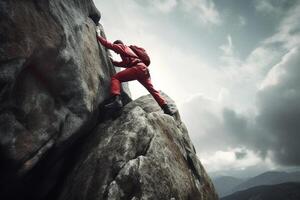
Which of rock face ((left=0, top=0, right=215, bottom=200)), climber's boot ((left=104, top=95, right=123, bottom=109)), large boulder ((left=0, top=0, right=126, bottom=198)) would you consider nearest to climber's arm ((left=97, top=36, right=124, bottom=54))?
rock face ((left=0, top=0, right=215, bottom=200))

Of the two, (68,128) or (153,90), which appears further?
(153,90)

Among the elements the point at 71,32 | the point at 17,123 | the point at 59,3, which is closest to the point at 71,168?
the point at 17,123

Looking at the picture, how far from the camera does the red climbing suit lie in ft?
46.4

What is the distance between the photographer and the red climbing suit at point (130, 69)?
1414 centimetres

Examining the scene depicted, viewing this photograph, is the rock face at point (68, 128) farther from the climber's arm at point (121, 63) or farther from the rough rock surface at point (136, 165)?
the climber's arm at point (121, 63)

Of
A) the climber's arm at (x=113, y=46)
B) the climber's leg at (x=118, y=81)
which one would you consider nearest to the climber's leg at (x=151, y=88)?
the climber's leg at (x=118, y=81)

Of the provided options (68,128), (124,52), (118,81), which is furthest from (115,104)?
(124,52)

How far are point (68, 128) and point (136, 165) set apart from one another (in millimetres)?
3583

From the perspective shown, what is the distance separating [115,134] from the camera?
1218 cm

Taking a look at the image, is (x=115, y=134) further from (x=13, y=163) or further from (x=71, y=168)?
(x=13, y=163)

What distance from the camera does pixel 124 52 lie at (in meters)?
14.5

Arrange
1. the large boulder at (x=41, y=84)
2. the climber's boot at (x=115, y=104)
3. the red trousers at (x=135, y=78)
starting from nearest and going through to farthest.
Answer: the large boulder at (x=41, y=84), the climber's boot at (x=115, y=104), the red trousers at (x=135, y=78)

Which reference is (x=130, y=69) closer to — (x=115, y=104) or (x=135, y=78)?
(x=135, y=78)

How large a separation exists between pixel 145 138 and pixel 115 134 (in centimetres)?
151
